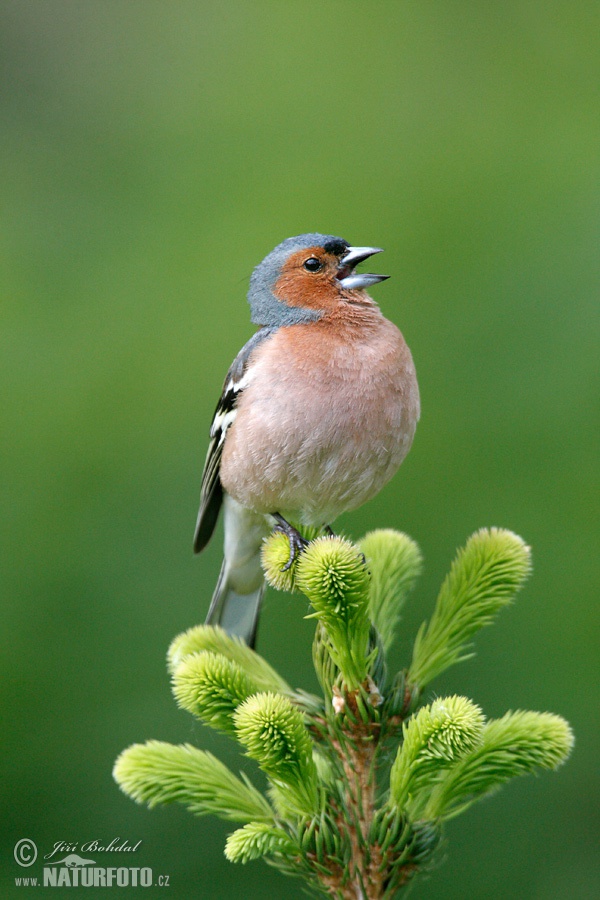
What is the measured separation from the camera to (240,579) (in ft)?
9.78

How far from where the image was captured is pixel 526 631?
3154 millimetres

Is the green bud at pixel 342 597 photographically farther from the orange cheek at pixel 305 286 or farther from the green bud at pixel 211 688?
the orange cheek at pixel 305 286

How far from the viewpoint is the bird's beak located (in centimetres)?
294

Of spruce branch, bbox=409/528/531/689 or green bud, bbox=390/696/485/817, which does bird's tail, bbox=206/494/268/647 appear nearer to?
spruce branch, bbox=409/528/531/689

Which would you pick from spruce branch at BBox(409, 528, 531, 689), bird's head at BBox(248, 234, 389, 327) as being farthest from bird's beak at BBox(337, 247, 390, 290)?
spruce branch at BBox(409, 528, 531, 689)

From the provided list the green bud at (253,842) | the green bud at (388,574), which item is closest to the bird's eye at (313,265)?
the green bud at (388,574)

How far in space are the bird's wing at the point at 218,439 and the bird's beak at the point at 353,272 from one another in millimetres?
295

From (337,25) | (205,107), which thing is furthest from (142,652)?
(337,25)

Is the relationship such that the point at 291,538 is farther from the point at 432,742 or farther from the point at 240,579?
the point at 432,742

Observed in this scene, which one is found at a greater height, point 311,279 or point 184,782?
point 311,279

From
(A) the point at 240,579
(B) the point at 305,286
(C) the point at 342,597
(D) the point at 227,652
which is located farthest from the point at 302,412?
(C) the point at 342,597

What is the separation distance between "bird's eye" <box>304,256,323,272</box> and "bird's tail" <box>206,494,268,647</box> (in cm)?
82

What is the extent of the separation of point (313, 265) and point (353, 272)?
0.14 meters

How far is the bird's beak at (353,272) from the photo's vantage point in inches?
116
